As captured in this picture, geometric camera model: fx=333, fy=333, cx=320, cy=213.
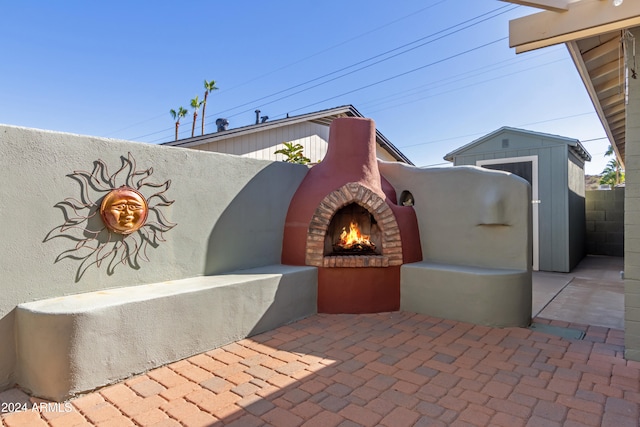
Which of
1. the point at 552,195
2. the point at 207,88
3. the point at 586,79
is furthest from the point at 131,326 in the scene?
the point at 207,88

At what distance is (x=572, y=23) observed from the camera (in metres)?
3.09

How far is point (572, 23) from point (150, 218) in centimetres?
468

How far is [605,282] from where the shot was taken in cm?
718

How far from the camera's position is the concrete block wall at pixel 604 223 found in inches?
415

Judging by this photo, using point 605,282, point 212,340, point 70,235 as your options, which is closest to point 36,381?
point 70,235

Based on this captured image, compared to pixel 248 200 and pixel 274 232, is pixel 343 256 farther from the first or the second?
pixel 248 200

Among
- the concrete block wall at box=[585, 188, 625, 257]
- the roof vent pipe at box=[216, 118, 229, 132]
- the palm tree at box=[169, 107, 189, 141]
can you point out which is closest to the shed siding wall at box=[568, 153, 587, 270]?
the concrete block wall at box=[585, 188, 625, 257]

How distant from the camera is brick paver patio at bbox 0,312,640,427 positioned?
2469 millimetres

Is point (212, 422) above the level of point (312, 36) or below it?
below

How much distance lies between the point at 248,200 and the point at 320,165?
148 cm

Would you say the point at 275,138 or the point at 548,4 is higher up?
the point at 275,138

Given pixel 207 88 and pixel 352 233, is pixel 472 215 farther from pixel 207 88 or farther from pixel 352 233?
pixel 207 88

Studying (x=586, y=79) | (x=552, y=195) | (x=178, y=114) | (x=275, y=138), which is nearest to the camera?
(x=586, y=79)

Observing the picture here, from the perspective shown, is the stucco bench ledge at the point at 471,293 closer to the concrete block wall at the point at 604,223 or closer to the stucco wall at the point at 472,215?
the stucco wall at the point at 472,215
